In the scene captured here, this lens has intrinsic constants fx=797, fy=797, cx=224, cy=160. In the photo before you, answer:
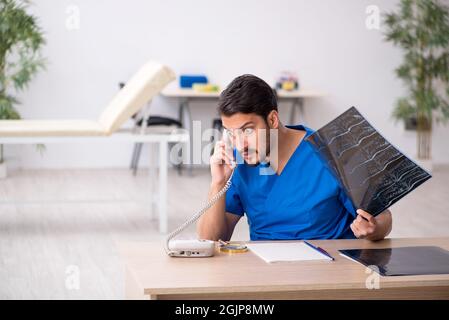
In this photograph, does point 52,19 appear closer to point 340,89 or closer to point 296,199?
point 340,89

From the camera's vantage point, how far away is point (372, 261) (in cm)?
189

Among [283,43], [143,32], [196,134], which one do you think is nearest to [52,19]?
[143,32]

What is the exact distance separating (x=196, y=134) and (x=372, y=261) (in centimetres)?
64

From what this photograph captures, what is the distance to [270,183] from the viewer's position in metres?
2.25

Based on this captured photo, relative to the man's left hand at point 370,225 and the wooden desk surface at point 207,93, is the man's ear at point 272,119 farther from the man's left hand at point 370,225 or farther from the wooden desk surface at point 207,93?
the wooden desk surface at point 207,93

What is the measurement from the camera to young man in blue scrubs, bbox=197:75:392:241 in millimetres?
2119

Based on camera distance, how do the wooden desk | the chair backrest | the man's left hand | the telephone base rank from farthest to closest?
the chair backrest, the man's left hand, the telephone base, the wooden desk

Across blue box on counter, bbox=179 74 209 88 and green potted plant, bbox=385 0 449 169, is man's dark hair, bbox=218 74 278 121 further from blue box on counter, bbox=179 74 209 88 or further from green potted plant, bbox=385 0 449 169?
→ green potted plant, bbox=385 0 449 169

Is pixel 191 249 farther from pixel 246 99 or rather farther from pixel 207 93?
pixel 207 93

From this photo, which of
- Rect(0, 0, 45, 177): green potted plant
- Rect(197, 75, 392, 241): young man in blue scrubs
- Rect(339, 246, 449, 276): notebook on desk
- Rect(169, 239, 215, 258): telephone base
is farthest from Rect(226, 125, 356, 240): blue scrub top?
Rect(0, 0, 45, 177): green potted plant

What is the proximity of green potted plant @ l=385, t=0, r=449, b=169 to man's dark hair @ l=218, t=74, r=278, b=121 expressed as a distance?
5212 mm

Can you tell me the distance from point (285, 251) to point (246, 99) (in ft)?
1.37

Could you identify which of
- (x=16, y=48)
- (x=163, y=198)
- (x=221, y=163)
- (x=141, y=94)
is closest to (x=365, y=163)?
(x=221, y=163)

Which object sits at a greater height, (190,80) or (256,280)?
(190,80)
